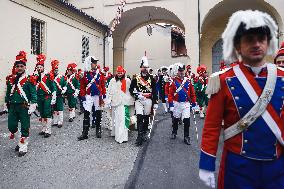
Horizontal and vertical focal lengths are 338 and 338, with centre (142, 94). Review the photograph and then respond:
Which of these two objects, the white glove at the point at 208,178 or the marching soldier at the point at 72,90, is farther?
the marching soldier at the point at 72,90

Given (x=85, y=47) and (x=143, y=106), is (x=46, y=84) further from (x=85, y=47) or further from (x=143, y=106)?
(x=85, y=47)

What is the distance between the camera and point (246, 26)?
2.30 meters

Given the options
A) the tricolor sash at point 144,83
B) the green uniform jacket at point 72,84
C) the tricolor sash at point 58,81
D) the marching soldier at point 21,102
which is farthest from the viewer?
the green uniform jacket at point 72,84

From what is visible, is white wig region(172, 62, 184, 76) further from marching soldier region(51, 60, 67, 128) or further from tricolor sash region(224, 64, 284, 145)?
tricolor sash region(224, 64, 284, 145)

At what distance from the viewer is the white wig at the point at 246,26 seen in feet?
7.60

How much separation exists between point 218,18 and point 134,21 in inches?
233

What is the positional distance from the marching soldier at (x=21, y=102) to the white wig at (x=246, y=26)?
542cm

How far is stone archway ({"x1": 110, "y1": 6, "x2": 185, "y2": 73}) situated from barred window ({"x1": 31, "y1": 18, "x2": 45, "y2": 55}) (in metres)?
8.00

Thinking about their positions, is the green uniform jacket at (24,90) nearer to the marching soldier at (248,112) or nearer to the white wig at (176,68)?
the white wig at (176,68)

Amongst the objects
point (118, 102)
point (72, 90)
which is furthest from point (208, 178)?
point (72, 90)

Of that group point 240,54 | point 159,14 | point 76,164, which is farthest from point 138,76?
point 159,14

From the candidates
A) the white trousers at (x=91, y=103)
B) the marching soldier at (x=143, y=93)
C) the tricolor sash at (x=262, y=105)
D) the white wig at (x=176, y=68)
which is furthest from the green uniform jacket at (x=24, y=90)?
the tricolor sash at (x=262, y=105)

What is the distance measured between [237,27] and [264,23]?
0.60 ft

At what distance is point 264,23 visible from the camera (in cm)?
234
